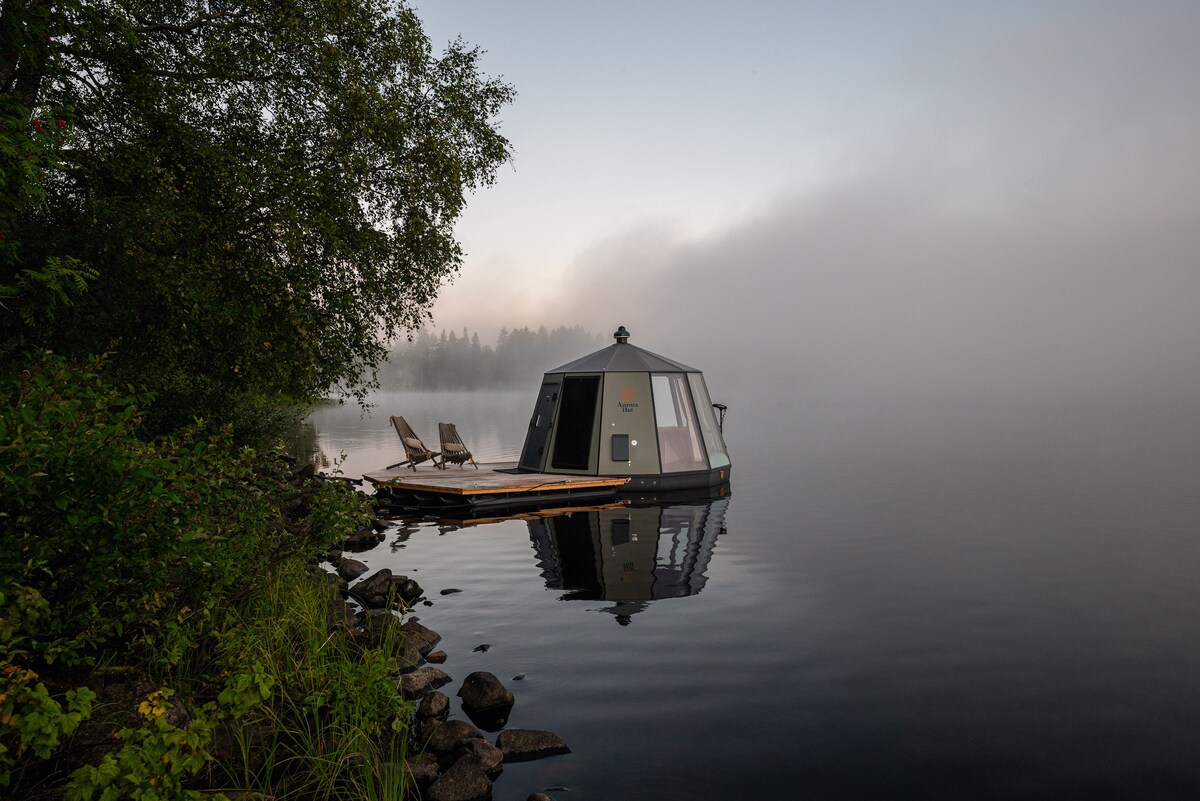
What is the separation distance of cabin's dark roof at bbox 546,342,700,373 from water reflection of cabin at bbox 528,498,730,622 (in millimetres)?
3406

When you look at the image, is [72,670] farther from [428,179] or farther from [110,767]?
[428,179]

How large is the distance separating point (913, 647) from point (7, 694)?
727 cm

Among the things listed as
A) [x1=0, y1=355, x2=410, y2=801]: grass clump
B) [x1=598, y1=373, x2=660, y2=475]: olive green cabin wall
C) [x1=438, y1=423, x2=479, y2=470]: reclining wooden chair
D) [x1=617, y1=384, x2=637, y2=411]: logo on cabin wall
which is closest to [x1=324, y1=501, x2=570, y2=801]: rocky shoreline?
[x1=0, y1=355, x2=410, y2=801]: grass clump

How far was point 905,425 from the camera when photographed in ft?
177

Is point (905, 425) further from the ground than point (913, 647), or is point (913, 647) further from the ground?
point (905, 425)

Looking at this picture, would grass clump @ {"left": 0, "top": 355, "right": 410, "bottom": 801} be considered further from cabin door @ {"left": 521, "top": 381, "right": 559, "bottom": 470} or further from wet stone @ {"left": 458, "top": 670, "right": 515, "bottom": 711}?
cabin door @ {"left": 521, "top": 381, "right": 559, "bottom": 470}

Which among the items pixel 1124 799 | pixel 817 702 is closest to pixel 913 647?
pixel 817 702

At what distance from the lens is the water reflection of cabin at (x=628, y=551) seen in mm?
9625

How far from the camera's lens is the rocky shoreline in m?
4.61

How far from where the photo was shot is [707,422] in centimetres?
1852

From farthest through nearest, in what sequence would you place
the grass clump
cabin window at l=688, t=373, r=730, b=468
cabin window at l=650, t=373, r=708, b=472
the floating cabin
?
cabin window at l=688, t=373, r=730, b=468
cabin window at l=650, t=373, r=708, b=472
the floating cabin
the grass clump

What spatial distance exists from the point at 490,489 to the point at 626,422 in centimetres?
381

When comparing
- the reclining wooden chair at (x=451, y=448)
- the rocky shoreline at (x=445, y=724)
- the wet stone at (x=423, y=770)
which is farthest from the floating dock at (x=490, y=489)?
the wet stone at (x=423, y=770)

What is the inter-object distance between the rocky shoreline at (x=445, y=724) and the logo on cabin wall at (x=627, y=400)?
9.56 m
